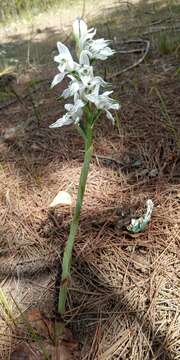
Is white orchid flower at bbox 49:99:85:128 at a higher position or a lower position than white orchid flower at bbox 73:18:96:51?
lower

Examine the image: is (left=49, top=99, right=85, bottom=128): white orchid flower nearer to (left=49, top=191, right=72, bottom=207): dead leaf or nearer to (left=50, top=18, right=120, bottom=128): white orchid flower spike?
(left=50, top=18, right=120, bottom=128): white orchid flower spike

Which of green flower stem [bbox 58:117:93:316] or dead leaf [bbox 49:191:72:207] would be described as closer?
green flower stem [bbox 58:117:93:316]

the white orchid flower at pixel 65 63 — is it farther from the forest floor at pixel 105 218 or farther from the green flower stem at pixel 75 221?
the forest floor at pixel 105 218

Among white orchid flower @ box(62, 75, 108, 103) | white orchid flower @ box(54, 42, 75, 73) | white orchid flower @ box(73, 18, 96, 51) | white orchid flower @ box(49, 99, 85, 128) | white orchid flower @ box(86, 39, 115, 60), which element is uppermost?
white orchid flower @ box(73, 18, 96, 51)

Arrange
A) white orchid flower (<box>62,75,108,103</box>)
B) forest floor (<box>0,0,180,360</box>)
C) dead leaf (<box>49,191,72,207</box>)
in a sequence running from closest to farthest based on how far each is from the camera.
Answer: white orchid flower (<box>62,75,108,103</box>) → forest floor (<box>0,0,180,360</box>) → dead leaf (<box>49,191,72,207</box>)

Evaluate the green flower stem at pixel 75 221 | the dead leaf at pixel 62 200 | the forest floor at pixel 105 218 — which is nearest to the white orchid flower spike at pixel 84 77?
the green flower stem at pixel 75 221

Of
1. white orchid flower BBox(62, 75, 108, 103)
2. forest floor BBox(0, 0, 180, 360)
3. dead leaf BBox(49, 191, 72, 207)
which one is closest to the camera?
white orchid flower BBox(62, 75, 108, 103)

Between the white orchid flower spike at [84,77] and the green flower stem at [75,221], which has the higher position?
the white orchid flower spike at [84,77]

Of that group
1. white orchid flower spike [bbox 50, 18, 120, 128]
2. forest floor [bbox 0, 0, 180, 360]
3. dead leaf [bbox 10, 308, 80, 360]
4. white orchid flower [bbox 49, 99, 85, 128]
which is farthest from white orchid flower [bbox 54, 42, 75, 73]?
dead leaf [bbox 10, 308, 80, 360]

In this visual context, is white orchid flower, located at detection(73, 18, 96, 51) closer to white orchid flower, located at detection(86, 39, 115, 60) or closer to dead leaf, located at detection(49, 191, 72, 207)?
white orchid flower, located at detection(86, 39, 115, 60)
